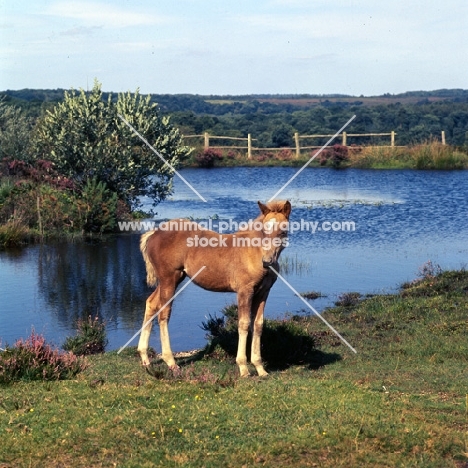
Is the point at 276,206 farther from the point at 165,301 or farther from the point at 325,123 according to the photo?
→ the point at 325,123

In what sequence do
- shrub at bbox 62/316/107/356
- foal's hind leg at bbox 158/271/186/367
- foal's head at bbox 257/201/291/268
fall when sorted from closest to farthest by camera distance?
foal's head at bbox 257/201/291/268
foal's hind leg at bbox 158/271/186/367
shrub at bbox 62/316/107/356

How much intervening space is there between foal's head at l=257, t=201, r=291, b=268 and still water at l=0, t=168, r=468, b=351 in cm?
510

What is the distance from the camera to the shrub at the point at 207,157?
55.0m

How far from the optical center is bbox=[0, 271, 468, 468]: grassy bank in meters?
6.77

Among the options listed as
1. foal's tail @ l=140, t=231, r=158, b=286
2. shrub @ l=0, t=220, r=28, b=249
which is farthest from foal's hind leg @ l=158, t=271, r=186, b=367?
A: shrub @ l=0, t=220, r=28, b=249

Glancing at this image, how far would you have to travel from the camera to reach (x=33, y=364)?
9.45 m

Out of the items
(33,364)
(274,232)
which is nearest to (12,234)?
(33,364)

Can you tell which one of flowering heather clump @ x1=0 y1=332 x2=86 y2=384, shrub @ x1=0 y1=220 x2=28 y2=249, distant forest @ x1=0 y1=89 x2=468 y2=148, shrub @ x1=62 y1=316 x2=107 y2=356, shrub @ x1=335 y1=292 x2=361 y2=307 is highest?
distant forest @ x1=0 y1=89 x2=468 y2=148

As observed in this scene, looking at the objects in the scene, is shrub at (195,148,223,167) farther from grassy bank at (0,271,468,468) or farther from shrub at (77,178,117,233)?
grassy bank at (0,271,468,468)

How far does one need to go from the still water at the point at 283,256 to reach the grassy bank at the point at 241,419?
17.9ft

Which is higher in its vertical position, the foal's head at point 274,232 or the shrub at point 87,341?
the foal's head at point 274,232

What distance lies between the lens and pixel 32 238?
26547 millimetres

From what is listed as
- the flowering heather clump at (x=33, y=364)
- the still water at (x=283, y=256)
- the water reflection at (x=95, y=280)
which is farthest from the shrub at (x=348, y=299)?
the flowering heather clump at (x=33, y=364)

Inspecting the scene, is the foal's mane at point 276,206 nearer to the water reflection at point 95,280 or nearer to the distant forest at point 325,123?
the water reflection at point 95,280
